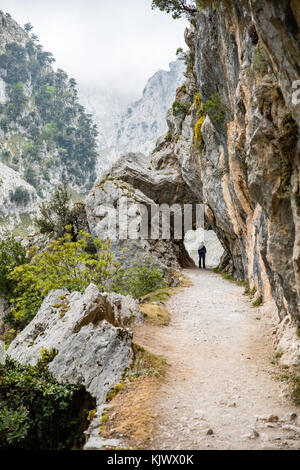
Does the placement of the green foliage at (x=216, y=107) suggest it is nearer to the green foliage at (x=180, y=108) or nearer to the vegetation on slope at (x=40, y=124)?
the green foliage at (x=180, y=108)

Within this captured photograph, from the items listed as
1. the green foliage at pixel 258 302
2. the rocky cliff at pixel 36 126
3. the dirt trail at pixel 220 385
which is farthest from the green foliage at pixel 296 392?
the rocky cliff at pixel 36 126

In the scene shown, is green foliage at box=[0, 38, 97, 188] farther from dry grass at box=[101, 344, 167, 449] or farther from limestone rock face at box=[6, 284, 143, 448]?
dry grass at box=[101, 344, 167, 449]

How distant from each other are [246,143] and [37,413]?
31.5 ft

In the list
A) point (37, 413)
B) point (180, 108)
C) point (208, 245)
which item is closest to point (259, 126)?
point (37, 413)

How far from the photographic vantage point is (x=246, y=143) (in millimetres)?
10469

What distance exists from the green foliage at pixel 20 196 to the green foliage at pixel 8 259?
66266mm

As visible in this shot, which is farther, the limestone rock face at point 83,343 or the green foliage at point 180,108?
the green foliage at point 180,108

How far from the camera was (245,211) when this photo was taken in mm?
16047

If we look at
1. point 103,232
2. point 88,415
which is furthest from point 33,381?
point 103,232

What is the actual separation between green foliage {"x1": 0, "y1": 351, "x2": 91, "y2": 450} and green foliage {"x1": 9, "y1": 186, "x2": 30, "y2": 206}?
90.3 m

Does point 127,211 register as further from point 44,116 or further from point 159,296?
point 44,116

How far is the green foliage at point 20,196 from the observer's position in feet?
291
